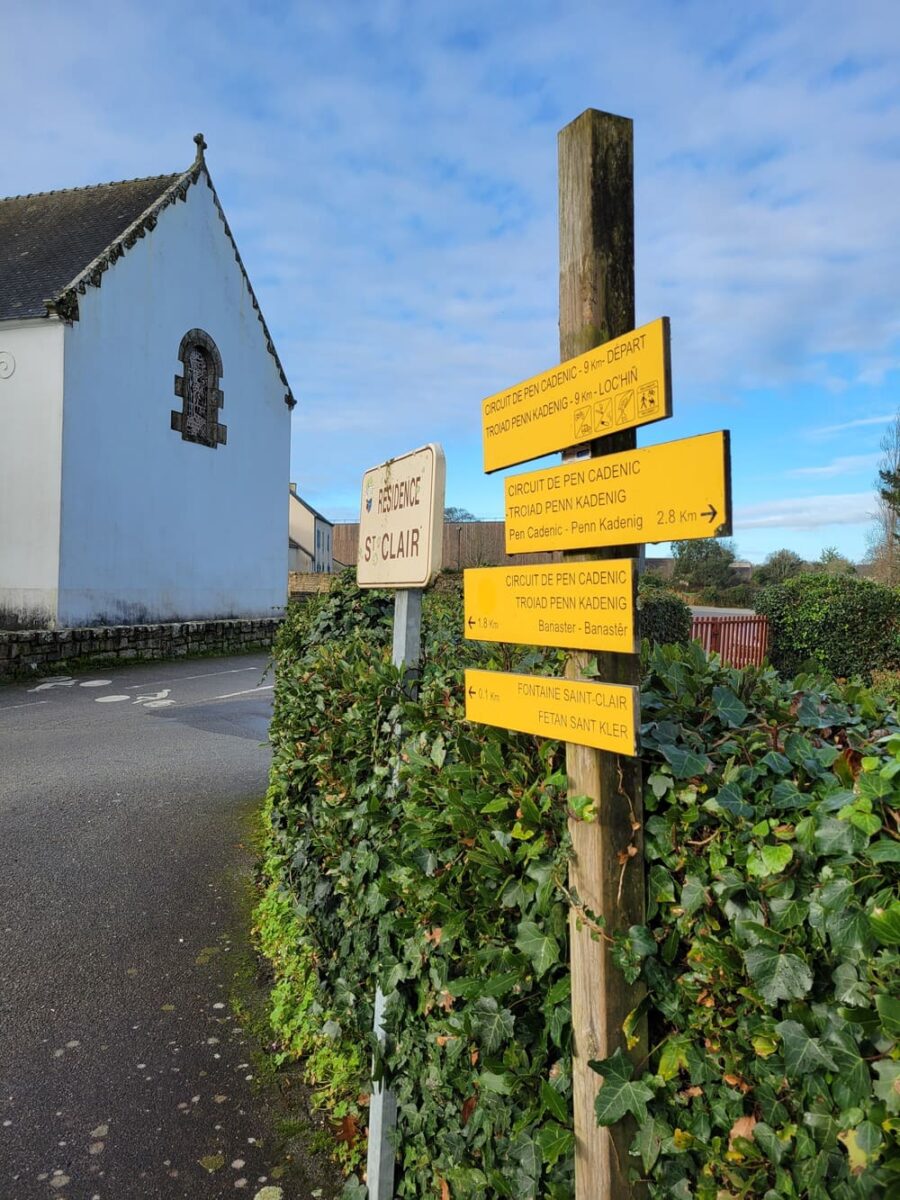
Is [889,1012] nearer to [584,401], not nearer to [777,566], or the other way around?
[584,401]

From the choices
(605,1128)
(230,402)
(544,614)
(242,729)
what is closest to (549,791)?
(544,614)

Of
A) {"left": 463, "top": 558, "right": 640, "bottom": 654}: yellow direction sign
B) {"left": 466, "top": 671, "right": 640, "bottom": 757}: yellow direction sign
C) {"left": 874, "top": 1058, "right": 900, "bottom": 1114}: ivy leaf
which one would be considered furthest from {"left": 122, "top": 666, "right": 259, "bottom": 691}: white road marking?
{"left": 874, "top": 1058, "right": 900, "bottom": 1114}: ivy leaf

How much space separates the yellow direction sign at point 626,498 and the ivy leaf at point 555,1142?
135cm

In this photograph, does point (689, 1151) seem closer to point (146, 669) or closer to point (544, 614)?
point (544, 614)

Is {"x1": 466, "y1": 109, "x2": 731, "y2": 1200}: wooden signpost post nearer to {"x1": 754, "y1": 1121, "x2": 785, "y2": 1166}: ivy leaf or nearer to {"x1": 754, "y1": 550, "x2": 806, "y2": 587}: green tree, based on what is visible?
{"x1": 754, "y1": 1121, "x2": 785, "y2": 1166}: ivy leaf

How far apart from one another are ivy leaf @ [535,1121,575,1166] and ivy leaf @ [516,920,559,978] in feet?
1.12

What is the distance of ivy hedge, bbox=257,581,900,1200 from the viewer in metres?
1.38

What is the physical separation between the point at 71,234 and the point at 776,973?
74.2ft

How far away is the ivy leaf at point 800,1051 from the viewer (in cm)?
137

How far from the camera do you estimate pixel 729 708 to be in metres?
1.87

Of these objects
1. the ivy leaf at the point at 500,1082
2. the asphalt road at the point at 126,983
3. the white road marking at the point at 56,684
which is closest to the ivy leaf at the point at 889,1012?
the ivy leaf at the point at 500,1082

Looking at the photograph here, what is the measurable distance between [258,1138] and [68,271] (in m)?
19.3

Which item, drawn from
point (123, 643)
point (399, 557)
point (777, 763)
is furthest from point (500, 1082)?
point (123, 643)

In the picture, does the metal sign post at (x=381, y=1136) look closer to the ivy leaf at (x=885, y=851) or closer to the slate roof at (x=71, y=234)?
the ivy leaf at (x=885, y=851)
